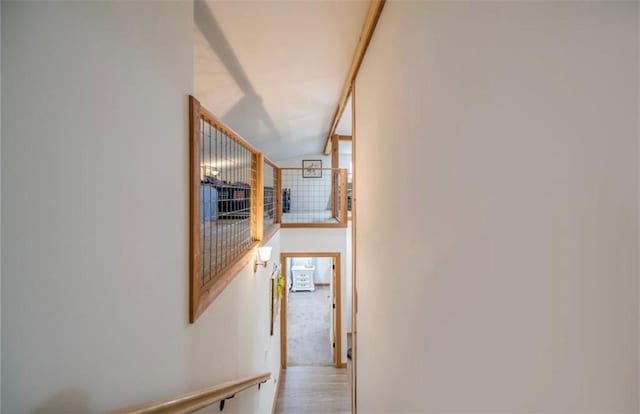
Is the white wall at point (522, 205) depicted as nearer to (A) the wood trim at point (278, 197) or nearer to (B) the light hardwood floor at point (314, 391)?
(B) the light hardwood floor at point (314, 391)

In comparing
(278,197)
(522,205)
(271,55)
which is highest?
(271,55)

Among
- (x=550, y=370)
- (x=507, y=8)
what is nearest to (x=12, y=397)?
(x=550, y=370)

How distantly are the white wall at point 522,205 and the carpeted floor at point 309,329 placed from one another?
4119 millimetres

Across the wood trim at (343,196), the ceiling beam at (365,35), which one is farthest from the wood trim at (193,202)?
the wood trim at (343,196)

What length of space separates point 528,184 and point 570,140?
11 centimetres

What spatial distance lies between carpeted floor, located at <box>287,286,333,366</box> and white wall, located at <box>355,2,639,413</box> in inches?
162

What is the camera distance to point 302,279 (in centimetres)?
823

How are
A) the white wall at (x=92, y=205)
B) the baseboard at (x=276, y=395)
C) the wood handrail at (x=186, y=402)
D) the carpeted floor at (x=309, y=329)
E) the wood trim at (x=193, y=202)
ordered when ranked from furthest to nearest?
the carpeted floor at (x=309, y=329) → the baseboard at (x=276, y=395) → the wood trim at (x=193, y=202) → the wood handrail at (x=186, y=402) → the white wall at (x=92, y=205)

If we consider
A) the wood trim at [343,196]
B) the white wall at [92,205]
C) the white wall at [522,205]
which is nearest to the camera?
the white wall at [522,205]

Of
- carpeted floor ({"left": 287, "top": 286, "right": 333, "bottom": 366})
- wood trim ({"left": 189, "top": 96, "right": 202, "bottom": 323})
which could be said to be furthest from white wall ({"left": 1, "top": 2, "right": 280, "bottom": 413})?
carpeted floor ({"left": 287, "top": 286, "right": 333, "bottom": 366})

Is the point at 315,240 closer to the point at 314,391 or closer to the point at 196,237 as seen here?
the point at 314,391

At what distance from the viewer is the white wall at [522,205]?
0.41 meters

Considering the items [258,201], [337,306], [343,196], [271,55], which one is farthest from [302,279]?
[271,55]

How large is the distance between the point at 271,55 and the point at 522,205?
7.78ft
